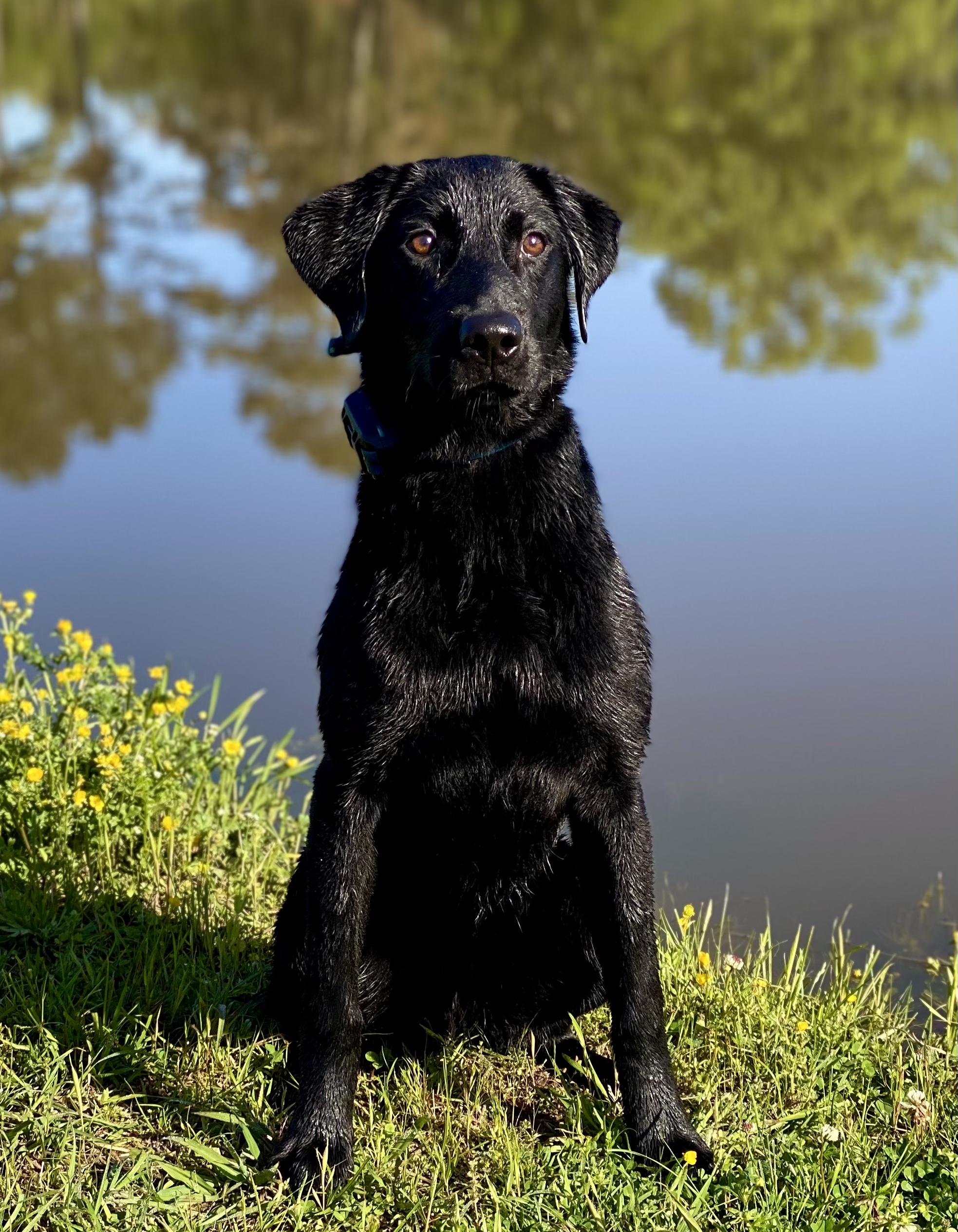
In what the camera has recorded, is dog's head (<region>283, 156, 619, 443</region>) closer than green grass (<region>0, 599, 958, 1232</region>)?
Yes

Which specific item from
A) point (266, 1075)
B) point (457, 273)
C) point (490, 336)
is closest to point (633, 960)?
point (266, 1075)

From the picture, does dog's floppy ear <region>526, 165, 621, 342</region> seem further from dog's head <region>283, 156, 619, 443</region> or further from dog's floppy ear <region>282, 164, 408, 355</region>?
dog's floppy ear <region>282, 164, 408, 355</region>

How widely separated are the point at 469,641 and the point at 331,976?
0.85 metres

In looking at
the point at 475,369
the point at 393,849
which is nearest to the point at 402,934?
the point at 393,849

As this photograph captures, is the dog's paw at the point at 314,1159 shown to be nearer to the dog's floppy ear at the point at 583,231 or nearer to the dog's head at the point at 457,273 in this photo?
the dog's head at the point at 457,273

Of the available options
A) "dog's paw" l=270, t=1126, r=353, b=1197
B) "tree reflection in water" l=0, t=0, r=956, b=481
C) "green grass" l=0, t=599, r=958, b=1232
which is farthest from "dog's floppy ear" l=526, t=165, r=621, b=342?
"tree reflection in water" l=0, t=0, r=956, b=481

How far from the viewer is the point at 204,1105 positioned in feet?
11.6

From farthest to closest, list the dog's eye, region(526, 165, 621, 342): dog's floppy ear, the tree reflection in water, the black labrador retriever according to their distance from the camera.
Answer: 1. the tree reflection in water
2. region(526, 165, 621, 342): dog's floppy ear
3. the dog's eye
4. the black labrador retriever

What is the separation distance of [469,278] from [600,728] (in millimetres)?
1015

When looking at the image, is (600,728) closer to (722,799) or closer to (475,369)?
(475,369)

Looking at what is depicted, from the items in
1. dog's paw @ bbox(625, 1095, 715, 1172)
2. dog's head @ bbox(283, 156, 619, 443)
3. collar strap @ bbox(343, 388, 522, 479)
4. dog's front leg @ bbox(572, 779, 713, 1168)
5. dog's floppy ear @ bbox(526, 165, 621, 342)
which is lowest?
dog's paw @ bbox(625, 1095, 715, 1172)

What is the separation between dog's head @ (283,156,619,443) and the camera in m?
3.07

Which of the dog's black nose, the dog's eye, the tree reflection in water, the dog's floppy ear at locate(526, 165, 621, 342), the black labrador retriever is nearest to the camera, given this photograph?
the dog's black nose

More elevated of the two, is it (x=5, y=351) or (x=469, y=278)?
(x=5, y=351)
